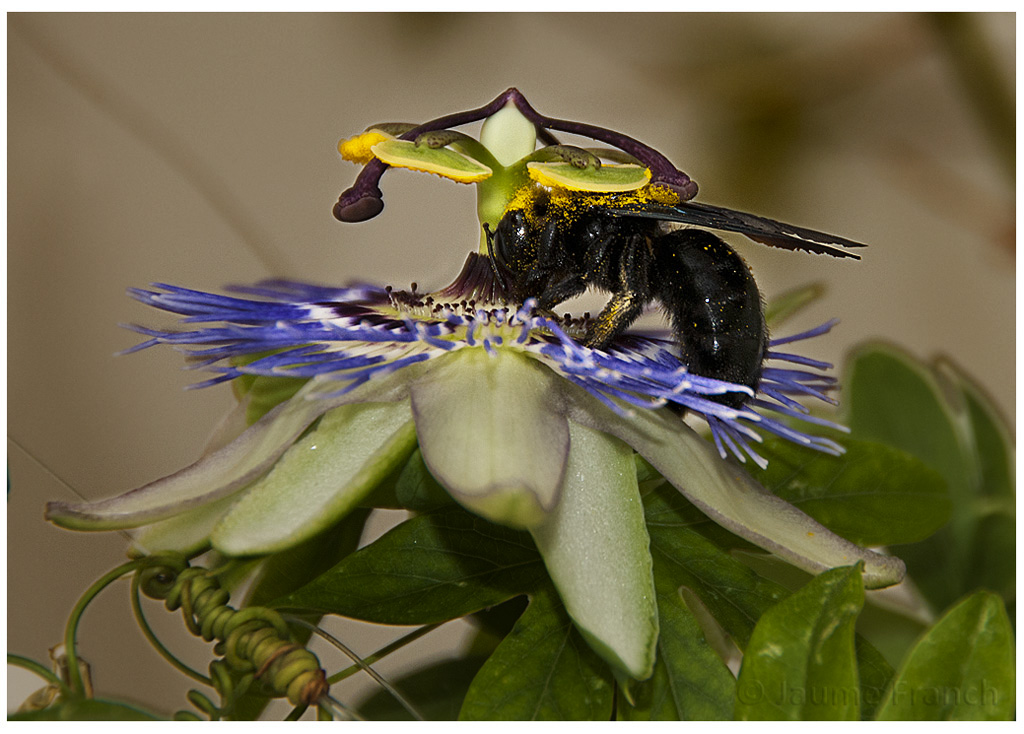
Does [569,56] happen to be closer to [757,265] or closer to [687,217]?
[757,265]

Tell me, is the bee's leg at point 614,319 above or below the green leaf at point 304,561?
above

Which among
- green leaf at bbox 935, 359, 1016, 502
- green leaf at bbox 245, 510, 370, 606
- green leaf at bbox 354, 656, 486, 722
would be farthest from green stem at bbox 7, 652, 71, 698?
A: green leaf at bbox 935, 359, 1016, 502

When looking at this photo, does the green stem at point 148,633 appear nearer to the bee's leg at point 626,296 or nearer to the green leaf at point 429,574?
the green leaf at point 429,574

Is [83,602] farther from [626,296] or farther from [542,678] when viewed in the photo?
[626,296]

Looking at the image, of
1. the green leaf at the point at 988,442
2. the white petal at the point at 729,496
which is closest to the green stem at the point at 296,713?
the white petal at the point at 729,496

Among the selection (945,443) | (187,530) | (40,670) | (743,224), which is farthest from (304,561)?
(945,443)
